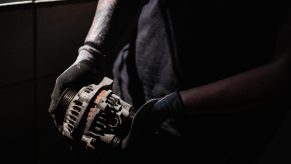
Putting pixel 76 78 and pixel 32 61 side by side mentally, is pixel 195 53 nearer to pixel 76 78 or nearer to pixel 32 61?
pixel 76 78

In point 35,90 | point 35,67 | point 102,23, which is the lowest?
point 35,90

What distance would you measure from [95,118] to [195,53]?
1.12ft

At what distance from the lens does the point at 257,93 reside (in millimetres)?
944

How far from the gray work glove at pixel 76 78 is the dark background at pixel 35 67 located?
31 cm

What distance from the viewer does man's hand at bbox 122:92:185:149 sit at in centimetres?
99

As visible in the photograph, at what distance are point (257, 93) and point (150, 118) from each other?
302mm

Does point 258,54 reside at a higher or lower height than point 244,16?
lower

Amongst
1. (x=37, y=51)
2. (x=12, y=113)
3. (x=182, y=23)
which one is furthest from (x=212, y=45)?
(x=12, y=113)

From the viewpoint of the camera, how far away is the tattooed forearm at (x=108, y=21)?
1177mm

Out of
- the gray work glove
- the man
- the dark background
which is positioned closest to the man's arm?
the man

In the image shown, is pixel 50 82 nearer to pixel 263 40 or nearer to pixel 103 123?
pixel 103 123

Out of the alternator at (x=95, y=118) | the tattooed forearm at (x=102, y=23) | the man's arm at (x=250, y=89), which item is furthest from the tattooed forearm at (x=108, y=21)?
the man's arm at (x=250, y=89)

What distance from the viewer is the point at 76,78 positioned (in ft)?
3.59

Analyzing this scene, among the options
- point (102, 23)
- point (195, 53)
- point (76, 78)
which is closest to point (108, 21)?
point (102, 23)
